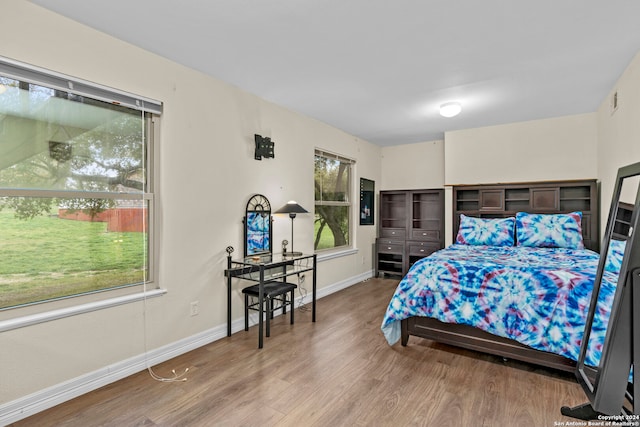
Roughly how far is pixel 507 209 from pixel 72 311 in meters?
5.16

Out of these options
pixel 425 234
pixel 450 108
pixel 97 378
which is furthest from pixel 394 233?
pixel 97 378

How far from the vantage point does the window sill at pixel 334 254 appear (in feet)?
15.0

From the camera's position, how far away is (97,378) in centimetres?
223

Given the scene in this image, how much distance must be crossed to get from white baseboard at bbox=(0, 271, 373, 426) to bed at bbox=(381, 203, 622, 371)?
167 centimetres

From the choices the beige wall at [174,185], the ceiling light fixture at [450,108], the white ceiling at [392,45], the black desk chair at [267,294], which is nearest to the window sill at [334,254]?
the beige wall at [174,185]

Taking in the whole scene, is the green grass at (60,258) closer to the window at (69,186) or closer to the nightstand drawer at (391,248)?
the window at (69,186)

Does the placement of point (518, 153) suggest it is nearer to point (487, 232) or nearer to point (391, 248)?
point (487, 232)

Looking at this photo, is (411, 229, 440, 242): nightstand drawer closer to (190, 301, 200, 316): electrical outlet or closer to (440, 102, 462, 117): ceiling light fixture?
(440, 102, 462, 117): ceiling light fixture

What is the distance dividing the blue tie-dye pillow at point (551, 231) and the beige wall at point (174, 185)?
2813mm

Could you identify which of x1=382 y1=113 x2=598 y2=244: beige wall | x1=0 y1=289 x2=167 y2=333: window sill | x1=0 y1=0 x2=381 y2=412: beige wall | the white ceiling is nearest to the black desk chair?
x1=0 y1=0 x2=381 y2=412: beige wall

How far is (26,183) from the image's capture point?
201cm

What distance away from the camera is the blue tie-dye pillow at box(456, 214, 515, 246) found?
414 centimetres

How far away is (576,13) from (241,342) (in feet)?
11.6

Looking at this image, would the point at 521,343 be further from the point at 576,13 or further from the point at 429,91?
the point at 429,91
